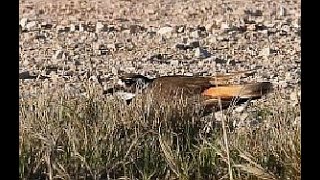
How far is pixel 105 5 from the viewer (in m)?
3.27

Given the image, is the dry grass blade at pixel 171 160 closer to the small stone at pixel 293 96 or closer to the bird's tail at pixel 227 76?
the bird's tail at pixel 227 76

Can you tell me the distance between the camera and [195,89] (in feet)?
10.5

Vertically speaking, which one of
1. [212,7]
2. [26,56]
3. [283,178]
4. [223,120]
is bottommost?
[283,178]

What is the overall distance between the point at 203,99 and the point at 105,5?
578 mm

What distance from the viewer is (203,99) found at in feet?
10.5

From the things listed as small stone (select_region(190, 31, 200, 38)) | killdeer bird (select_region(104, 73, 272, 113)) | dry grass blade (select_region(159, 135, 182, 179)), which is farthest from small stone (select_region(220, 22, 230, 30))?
dry grass blade (select_region(159, 135, 182, 179))

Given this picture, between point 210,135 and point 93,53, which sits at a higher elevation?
point 93,53

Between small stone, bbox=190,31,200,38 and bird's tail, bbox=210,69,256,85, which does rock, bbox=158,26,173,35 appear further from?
bird's tail, bbox=210,69,256,85

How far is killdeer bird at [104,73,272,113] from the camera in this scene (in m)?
3.19

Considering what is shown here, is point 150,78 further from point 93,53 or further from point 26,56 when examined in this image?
point 26,56

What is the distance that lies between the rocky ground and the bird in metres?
0.03
